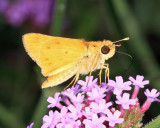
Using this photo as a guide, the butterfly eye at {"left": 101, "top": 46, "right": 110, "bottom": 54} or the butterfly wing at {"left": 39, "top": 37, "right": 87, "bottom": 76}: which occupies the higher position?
the butterfly eye at {"left": 101, "top": 46, "right": 110, "bottom": 54}

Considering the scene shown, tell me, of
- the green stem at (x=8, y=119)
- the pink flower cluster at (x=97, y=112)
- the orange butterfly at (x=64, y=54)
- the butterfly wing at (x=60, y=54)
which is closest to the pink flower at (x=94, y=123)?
the pink flower cluster at (x=97, y=112)

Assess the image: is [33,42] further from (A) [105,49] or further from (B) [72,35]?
(B) [72,35]

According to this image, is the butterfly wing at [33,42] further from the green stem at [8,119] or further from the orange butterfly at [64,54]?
the green stem at [8,119]

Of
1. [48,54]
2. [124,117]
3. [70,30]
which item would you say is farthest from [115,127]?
[70,30]

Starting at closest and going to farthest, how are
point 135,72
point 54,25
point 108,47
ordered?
point 108,47, point 54,25, point 135,72

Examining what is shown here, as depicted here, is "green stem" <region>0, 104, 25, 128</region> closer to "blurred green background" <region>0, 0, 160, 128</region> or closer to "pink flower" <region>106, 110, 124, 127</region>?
"blurred green background" <region>0, 0, 160, 128</region>

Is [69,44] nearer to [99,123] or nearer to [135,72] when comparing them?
[99,123]

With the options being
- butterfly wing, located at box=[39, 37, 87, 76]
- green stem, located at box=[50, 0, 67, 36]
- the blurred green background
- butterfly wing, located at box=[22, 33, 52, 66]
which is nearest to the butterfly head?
butterfly wing, located at box=[39, 37, 87, 76]

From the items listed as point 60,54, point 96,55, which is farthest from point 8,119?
point 96,55
